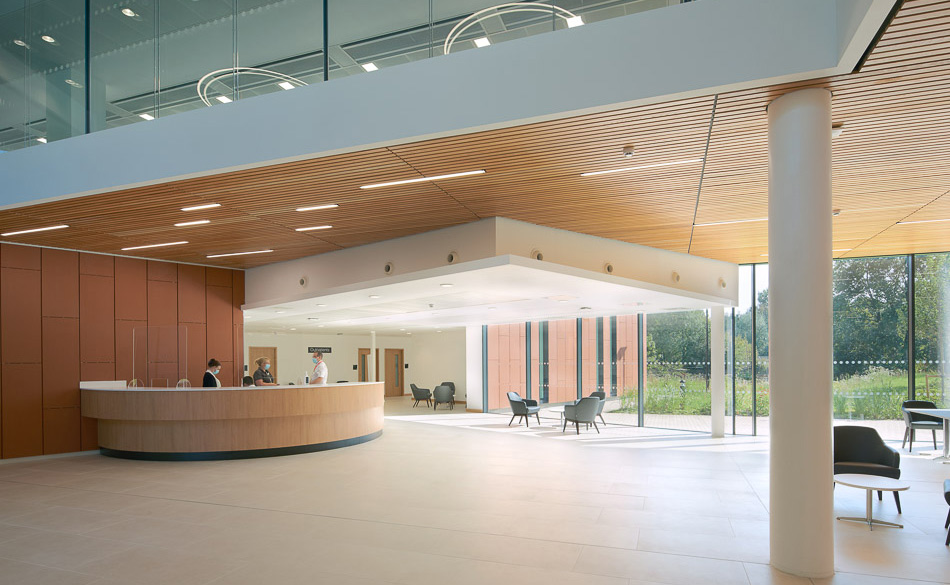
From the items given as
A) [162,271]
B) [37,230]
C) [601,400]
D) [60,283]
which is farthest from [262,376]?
[601,400]

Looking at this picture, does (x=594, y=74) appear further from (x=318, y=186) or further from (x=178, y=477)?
(x=178, y=477)

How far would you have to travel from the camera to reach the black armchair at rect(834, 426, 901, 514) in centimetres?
655

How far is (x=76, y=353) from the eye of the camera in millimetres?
10398

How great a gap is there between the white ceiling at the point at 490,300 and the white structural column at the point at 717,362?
1.58 ft

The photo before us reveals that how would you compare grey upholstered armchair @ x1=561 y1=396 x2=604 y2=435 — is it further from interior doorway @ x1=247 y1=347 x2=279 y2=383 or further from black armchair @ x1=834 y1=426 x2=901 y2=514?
interior doorway @ x1=247 y1=347 x2=279 y2=383

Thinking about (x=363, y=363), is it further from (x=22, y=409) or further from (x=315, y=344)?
(x=22, y=409)

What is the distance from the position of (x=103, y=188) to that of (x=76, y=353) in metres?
5.06

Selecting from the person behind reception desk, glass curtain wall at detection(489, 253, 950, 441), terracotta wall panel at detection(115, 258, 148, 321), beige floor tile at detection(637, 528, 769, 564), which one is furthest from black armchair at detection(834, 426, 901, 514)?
terracotta wall panel at detection(115, 258, 148, 321)

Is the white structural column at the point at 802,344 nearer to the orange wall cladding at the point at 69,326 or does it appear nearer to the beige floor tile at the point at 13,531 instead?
the beige floor tile at the point at 13,531

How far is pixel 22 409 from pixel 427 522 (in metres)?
7.75

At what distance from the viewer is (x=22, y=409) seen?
9.72 m

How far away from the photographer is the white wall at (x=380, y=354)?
23062 mm

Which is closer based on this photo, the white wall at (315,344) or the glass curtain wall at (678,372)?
the glass curtain wall at (678,372)

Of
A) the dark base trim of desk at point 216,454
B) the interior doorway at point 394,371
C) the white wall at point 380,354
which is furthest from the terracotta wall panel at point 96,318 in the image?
the interior doorway at point 394,371
